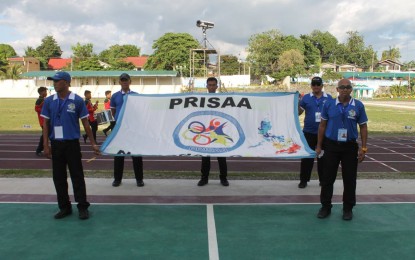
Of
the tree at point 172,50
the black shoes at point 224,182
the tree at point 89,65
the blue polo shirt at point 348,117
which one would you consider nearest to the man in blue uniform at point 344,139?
the blue polo shirt at point 348,117

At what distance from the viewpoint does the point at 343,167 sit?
5254mm

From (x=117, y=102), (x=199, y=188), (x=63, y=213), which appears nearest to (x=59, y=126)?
(x=63, y=213)

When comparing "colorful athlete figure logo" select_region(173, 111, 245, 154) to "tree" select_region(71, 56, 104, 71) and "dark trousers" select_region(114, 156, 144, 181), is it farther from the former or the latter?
"tree" select_region(71, 56, 104, 71)

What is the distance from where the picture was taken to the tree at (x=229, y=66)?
9938 centimetres

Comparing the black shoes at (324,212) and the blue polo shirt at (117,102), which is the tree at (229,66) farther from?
the black shoes at (324,212)

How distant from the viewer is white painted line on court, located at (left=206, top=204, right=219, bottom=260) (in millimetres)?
4103

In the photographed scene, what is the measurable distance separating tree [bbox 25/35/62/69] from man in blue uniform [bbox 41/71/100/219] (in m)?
98.6

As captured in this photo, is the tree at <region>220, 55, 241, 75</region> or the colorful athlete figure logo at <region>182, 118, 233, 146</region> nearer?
the colorful athlete figure logo at <region>182, 118, 233, 146</region>

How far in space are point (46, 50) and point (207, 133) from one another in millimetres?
104356

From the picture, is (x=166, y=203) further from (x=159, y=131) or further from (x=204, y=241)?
(x=204, y=241)

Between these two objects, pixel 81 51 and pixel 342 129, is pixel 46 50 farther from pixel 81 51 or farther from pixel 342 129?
pixel 342 129

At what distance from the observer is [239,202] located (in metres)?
5.99

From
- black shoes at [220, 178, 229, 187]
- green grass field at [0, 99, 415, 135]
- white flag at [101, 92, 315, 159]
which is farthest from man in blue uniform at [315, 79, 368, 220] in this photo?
green grass field at [0, 99, 415, 135]

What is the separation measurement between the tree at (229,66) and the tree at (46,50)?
141ft
